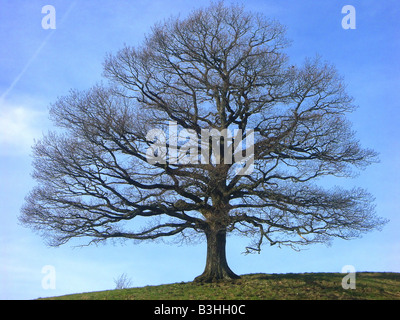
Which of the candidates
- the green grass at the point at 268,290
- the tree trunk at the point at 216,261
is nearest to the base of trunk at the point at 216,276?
the tree trunk at the point at 216,261

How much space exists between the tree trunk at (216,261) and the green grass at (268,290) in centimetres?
61

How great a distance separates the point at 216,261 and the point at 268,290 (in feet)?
10.6

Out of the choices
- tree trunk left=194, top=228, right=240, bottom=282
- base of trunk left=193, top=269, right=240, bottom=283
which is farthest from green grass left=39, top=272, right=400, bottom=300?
tree trunk left=194, top=228, right=240, bottom=282

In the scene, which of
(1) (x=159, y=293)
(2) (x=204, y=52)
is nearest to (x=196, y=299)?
(1) (x=159, y=293)

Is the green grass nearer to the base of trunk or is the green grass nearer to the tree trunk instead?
the base of trunk

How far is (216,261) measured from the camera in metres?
22.9

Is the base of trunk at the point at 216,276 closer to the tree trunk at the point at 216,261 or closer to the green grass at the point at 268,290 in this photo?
the tree trunk at the point at 216,261

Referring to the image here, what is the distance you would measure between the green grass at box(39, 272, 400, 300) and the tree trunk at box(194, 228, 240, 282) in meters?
0.61

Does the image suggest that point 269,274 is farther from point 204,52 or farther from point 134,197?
point 204,52

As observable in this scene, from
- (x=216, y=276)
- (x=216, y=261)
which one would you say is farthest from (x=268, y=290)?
(x=216, y=261)

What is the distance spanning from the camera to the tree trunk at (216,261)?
22750 millimetres

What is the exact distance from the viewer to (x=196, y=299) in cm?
1938
